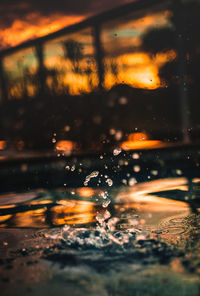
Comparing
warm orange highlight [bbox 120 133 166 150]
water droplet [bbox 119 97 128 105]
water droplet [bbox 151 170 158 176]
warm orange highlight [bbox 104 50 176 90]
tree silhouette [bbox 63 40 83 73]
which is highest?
tree silhouette [bbox 63 40 83 73]

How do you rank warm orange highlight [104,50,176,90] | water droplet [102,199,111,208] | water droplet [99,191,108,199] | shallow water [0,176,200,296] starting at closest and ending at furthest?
shallow water [0,176,200,296], water droplet [102,199,111,208], water droplet [99,191,108,199], warm orange highlight [104,50,176,90]

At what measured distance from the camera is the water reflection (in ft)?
9.50

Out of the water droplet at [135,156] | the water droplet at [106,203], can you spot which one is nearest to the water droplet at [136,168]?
the water droplet at [135,156]

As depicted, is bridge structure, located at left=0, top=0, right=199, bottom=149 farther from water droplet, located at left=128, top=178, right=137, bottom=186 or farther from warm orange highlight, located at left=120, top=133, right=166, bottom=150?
water droplet, located at left=128, top=178, right=137, bottom=186

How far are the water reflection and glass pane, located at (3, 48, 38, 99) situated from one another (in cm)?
306

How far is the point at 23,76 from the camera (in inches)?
280

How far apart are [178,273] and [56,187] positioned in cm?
316

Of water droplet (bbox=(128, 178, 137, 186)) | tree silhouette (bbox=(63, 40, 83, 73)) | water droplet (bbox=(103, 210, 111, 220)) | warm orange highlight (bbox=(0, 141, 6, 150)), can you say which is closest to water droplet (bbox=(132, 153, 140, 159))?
tree silhouette (bbox=(63, 40, 83, 73))

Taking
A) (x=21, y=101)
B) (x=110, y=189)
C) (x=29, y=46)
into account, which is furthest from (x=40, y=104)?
(x=110, y=189)

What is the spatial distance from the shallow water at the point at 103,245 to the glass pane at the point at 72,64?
137 inches

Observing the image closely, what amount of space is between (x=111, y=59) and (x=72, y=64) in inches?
26.2

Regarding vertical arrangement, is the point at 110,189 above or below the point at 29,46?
below

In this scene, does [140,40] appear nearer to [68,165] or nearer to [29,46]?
[29,46]

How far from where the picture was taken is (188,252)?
2.02m
